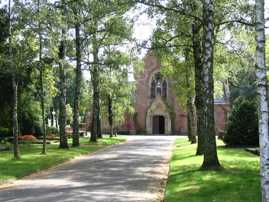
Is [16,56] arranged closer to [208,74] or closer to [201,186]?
[208,74]

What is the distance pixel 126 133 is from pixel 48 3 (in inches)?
2419

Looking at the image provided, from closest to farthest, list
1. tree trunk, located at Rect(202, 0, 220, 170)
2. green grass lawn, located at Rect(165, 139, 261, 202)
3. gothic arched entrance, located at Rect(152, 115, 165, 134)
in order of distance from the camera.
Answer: green grass lawn, located at Rect(165, 139, 261, 202)
tree trunk, located at Rect(202, 0, 220, 170)
gothic arched entrance, located at Rect(152, 115, 165, 134)

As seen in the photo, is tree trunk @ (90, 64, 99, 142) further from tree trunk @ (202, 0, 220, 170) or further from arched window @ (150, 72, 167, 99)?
arched window @ (150, 72, 167, 99)

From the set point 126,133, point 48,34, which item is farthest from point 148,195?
point 126,133

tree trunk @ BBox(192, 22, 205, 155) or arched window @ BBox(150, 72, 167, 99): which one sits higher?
arched window @ BBox(150, 72, 167, 99)

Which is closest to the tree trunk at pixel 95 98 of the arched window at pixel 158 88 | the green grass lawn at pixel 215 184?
the green grass lawn at pixel 215 184

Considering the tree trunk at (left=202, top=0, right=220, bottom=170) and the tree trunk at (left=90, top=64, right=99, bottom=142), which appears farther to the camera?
the tree trunk at (left=90, top=64, right=99, bottom=142)

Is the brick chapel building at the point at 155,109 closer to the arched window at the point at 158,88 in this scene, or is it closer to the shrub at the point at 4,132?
the arched window at the point at 158,88

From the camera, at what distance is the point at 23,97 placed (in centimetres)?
4922

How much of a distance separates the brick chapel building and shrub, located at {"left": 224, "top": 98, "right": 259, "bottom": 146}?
47.6 m

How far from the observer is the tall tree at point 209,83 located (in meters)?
21.1

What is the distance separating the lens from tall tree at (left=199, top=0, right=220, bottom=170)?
69.3ft

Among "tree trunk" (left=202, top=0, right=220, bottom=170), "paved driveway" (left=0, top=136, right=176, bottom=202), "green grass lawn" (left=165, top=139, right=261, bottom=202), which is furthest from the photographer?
"tree trunk" (left=202, top=0, right=220, bottom=170)

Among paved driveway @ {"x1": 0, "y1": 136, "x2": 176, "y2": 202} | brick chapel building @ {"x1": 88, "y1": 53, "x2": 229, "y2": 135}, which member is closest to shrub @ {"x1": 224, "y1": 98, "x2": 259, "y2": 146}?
paved driveway @ {"x1": 0, "y1": 136, "x2": 176, "y2": 202}
